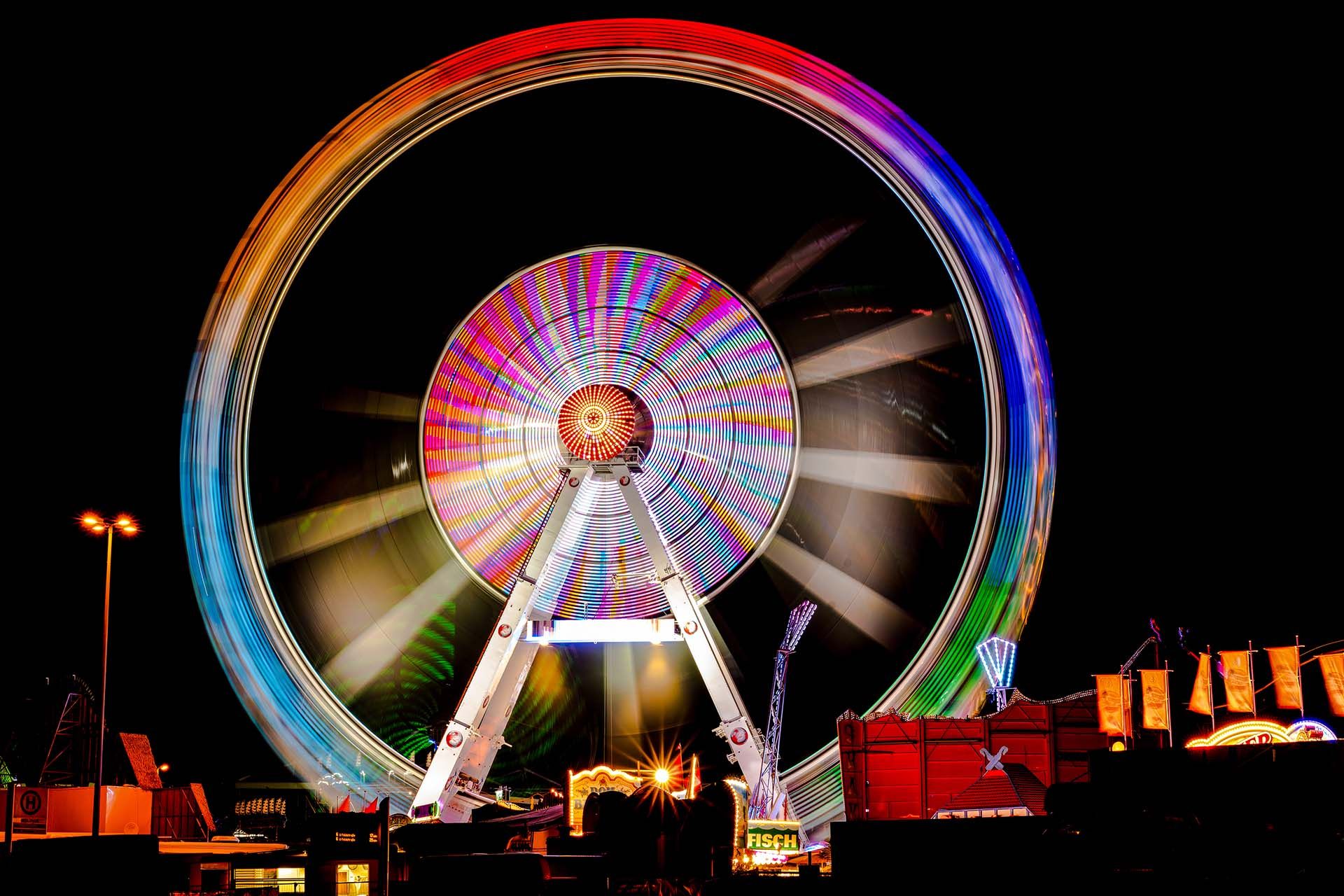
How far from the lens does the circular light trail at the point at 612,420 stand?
2225 centimetres

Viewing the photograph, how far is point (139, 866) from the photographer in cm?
770

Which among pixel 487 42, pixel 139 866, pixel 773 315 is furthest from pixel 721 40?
pixel 139 866

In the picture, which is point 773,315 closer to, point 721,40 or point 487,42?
point 721,40

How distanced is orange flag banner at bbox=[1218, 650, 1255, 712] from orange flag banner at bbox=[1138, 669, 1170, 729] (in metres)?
1.39

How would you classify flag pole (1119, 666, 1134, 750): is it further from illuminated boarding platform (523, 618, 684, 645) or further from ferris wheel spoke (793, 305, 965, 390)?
illuminated boarding platform (523, 618, 684, 645)

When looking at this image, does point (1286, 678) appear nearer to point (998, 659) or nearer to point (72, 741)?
point (998, 659)

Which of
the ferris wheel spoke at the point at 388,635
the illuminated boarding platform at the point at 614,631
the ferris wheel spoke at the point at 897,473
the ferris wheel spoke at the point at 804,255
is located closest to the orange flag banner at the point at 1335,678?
the ferris wheel spoke at the point at 897,473

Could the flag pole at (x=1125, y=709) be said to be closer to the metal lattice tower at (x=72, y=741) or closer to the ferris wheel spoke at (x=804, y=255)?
the ferris wheel spoke at (x=804, y=255)

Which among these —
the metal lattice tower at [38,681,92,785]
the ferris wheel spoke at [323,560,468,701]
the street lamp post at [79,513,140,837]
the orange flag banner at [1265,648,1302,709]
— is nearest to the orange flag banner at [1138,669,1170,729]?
the orange flag banner at [1265,648,1302,709]

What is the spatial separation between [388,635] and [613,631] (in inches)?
252

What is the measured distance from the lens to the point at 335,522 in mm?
26781

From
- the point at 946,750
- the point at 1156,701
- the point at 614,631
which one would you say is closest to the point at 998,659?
the point at 946,750

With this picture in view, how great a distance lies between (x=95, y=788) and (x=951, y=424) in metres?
16.5

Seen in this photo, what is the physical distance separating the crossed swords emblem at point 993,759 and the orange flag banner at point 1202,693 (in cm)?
383
